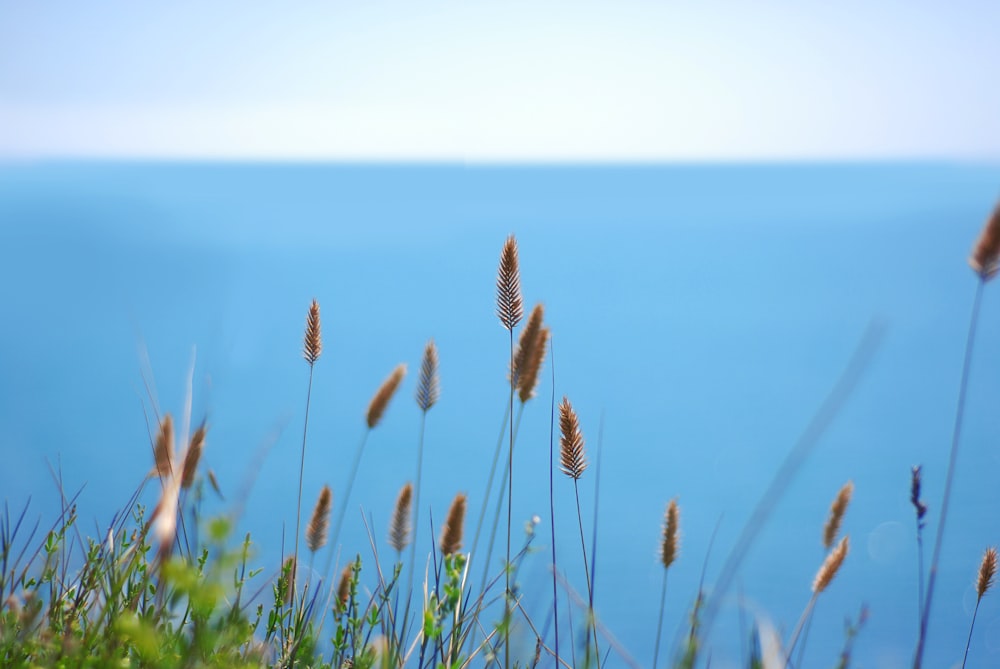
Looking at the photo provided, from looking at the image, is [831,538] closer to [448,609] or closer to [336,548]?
[448,609]

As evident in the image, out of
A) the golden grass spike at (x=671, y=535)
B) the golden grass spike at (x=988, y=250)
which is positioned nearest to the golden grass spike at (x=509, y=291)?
the golden grass spike at (x=671, y=535)

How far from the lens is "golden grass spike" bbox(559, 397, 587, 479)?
45.3 inches

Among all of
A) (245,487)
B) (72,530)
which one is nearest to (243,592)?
(72,530)

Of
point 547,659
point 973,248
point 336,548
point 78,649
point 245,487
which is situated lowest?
point 547,659

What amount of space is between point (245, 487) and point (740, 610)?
0.75 metres

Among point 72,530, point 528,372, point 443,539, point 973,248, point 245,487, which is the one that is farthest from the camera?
point 72,530

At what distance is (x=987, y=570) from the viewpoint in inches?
48.4

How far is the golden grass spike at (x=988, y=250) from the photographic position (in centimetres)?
104

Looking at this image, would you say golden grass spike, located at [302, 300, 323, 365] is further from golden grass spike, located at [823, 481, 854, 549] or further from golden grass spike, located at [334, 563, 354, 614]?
golden grass spike, located at [823, 481, 854, 549]

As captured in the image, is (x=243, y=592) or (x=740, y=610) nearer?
→ (x=740, y=610)

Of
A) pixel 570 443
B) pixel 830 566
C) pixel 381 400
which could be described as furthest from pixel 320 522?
pixel 830 566

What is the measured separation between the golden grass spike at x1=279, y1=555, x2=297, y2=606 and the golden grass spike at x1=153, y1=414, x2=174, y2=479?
0.25 metres

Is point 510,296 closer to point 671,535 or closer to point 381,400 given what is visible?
point 381,400

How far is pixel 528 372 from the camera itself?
117 centimetres
